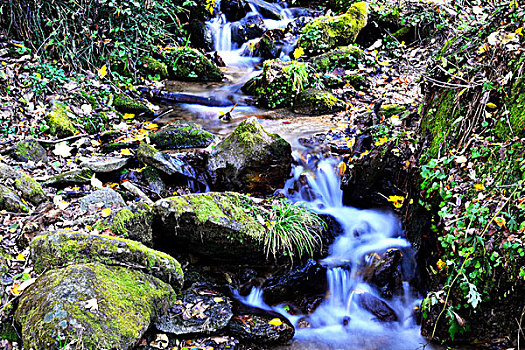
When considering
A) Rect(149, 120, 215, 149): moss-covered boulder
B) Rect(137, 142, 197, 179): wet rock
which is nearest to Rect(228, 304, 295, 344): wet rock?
Rect(137, 142, 197, 179): wet rock

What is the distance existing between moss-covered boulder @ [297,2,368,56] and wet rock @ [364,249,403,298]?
697 cm

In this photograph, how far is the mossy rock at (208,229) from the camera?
430 centimetres

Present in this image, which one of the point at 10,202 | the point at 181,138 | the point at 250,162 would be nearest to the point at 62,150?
the point at 181,138

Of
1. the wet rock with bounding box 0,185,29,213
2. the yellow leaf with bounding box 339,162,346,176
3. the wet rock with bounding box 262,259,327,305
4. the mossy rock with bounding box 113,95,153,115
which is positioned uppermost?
the mossy rock with bounding box 113,95,153,115

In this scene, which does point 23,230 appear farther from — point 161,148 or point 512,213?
point 512,213

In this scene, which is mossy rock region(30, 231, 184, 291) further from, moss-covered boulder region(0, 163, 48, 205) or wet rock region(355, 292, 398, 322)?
wet rock region(355, 292, 398, 322)

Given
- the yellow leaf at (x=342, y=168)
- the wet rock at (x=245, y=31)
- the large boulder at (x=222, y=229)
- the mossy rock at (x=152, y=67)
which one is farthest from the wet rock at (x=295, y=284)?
the wet rock at (x=245, y=31)

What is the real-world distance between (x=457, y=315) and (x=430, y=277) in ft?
2.08

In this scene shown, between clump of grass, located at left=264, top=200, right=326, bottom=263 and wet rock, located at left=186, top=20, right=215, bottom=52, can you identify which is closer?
clump of grass, located at left=264, top=200, right=326, bottom=263

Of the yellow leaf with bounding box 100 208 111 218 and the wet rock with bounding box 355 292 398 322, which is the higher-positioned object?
the yellow leaf with bounding box 100 208 111 218

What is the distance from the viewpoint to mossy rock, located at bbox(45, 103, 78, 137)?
6207mm

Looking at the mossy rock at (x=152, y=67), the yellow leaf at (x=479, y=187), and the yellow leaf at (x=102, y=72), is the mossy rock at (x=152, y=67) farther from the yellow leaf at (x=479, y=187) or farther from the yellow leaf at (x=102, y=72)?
the yellow leaf at (x=479, y=187)

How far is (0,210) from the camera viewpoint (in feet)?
13.4

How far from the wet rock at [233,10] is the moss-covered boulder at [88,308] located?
33.2ft
